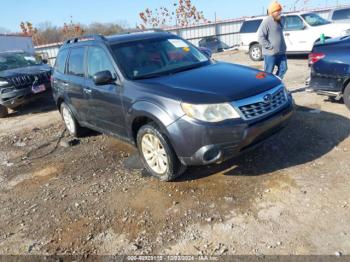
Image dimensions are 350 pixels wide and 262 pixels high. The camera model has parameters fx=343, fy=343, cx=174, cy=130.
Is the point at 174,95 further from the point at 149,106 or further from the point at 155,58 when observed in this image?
the point at 155,58

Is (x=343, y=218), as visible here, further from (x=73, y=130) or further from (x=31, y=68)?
(x=31, y=68)

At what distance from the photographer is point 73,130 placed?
6.35 m

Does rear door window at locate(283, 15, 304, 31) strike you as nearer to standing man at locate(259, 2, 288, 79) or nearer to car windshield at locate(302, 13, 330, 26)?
car windshield at locate(302, 13, 330, 26)

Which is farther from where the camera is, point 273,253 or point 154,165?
point 154,165

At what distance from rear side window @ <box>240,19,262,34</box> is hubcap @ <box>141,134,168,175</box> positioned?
11.6 metres

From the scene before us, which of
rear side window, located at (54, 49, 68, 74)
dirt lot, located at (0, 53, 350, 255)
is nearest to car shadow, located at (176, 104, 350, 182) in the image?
dirt lot, located at (0, 53, 350, 255)

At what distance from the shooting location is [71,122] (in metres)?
6.34

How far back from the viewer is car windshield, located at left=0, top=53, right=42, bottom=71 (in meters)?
9.62

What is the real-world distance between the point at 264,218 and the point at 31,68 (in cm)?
841

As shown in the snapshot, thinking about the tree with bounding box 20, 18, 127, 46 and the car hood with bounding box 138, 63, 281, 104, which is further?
the tree with bounding box 20, 18, 127, 46

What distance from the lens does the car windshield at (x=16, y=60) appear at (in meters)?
9.62

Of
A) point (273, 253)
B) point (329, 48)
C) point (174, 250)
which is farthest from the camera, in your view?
point (329, 48)

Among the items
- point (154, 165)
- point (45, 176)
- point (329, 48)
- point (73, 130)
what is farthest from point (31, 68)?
point (329, 48)

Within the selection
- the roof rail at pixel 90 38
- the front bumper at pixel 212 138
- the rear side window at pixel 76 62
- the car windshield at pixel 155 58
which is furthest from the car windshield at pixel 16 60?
the front bumper at pixel 212 138
